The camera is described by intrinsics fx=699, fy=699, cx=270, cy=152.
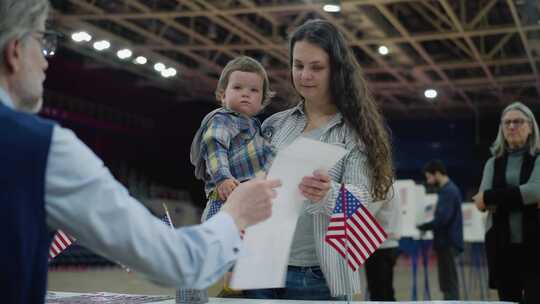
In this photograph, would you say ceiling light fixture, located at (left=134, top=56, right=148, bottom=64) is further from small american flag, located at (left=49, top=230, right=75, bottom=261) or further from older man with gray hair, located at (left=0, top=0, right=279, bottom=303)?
older man with gray hair, located at (left=0, top=0, right=279, bottom=303)

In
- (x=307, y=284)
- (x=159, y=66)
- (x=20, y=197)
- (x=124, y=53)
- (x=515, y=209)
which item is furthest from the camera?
(x=159, y=66)

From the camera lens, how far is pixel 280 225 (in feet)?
4.71

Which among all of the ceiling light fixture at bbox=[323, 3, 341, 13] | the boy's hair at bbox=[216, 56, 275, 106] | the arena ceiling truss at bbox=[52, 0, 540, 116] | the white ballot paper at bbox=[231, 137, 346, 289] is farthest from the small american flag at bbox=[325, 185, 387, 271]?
the arena ceiling truss at bbox=[52, 0, 540, 116]

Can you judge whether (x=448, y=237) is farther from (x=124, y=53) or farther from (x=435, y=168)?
(x=124, y=53)

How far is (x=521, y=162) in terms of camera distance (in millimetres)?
4492

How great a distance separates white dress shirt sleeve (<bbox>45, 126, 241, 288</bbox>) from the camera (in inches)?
38.5

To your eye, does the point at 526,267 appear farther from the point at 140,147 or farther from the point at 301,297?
the point at 140,147

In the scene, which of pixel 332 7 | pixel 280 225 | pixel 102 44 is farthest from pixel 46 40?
pixel 102 44

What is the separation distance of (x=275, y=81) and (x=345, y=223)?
16.0 m

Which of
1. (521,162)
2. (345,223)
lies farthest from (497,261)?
(345,223)

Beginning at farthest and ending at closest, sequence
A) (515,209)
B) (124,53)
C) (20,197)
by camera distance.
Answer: (124,53) < (515,209) < (20,197)

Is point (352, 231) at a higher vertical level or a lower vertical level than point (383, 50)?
lower

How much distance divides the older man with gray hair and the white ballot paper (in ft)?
0.69

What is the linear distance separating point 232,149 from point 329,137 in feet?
1.38
